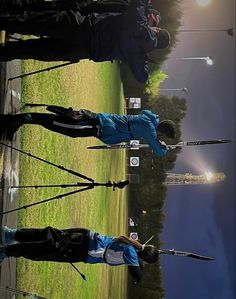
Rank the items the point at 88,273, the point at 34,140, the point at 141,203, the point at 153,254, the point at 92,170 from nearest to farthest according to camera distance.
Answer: the point at 153,254, the point at 34,140, the point at 88,273, the point at 92,170, the point at 141,203

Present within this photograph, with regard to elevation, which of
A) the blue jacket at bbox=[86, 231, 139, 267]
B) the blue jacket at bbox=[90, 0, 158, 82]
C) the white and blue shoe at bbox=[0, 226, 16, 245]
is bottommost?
the blue jacket at bbox=[86, 231, 139, 267]

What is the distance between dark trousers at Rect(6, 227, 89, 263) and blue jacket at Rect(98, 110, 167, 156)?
177 cm

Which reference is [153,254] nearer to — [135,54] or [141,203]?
[135,54]

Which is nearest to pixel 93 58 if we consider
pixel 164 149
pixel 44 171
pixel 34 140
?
pixel 164 149

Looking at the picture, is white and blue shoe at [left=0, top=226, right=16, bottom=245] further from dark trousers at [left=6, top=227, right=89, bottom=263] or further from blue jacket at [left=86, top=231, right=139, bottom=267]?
blue jacket at [left=86, top=231, right=139, bottom=267]

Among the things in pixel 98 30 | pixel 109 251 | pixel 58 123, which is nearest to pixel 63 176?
pixel 58 123

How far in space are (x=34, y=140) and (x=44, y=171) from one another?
1.18 m

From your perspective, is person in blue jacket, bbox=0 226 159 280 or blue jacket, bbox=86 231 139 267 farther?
blue jacket, bbox=86 231 139 267

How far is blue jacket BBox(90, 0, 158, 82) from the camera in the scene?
7348 mm

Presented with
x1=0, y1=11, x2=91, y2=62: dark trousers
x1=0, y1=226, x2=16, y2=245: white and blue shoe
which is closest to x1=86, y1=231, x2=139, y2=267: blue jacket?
x1=0, y1=226, x2=16, y2=245: white and blue shoe

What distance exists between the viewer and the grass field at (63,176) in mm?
11055

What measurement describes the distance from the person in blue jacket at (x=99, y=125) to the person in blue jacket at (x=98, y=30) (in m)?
1.30

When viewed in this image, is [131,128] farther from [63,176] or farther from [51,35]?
[63,176]

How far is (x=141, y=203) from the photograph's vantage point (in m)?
52.2
